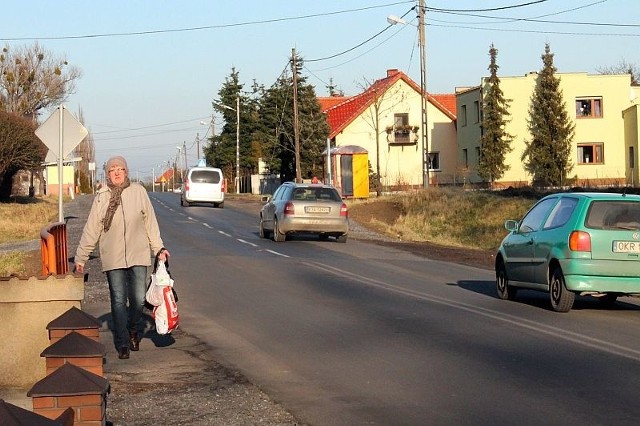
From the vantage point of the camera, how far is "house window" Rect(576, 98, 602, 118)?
66125mm

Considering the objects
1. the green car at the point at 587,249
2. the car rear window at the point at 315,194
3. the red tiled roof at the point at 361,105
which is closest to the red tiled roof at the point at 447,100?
the red tiled roof at the point at 361,105

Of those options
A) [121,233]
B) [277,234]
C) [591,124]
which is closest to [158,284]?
[121,233]

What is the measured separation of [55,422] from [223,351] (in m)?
7.38

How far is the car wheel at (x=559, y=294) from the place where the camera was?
1373 cm

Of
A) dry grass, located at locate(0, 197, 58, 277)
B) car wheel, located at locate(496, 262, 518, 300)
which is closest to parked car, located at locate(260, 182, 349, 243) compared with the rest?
dry grass, located at locate(0, 197, 58, 277)

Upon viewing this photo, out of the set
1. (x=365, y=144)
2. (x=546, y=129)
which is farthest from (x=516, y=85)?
(x=365, y=144)

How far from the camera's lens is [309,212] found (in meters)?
28.2

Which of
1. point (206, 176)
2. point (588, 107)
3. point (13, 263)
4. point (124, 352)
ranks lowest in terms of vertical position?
point (124, 352)

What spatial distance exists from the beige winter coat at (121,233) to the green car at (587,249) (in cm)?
563

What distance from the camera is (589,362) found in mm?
10109

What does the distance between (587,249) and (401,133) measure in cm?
6272

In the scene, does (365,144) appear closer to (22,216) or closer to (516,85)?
(516,85)

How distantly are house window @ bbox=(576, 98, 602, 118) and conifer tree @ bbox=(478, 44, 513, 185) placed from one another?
4297 millimetres

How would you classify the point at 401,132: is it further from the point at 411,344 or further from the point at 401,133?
the point at 411,344
